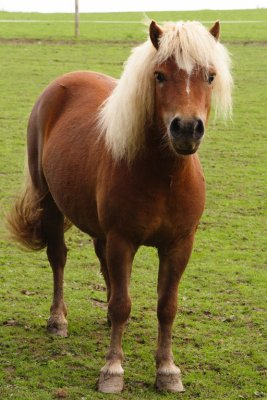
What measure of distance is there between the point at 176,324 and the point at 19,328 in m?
1.04

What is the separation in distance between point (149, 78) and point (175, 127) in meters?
0.38

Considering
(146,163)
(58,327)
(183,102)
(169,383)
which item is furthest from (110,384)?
(183,102)

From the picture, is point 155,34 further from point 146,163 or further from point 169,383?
point 169,383

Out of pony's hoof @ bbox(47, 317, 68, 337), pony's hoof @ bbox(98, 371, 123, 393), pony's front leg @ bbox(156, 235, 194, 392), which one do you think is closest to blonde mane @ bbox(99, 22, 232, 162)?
pony's front leg @ bbox(156, 235, 194, 392)

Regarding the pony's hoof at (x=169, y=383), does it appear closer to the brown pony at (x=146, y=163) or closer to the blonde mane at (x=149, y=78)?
the brown pony at (x=146, y=163)

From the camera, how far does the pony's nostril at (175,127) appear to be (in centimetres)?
376

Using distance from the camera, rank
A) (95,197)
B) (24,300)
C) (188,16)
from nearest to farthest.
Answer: (95,197)
(24,300)
(188,16)

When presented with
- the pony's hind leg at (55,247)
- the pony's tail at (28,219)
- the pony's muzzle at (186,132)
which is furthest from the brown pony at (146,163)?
the pony's tail at (28,219)

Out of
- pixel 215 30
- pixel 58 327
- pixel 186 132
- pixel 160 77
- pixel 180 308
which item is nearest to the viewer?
pixel 186 132

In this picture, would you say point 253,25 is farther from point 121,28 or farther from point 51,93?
point 51,93

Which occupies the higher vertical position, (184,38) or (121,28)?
(184,38)

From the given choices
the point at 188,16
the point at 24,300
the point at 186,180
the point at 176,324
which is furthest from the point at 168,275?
the point at 188,16

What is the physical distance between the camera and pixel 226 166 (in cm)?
1032

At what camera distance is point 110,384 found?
445 centimetres
